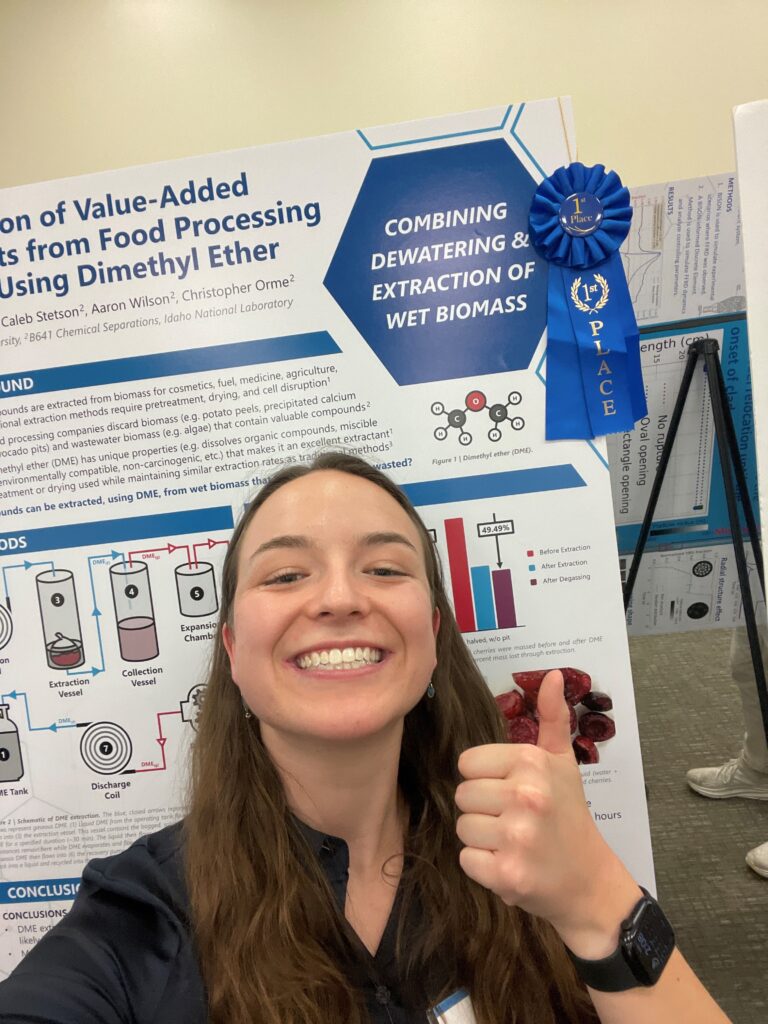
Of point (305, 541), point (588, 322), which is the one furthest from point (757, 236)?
point (305, 541)

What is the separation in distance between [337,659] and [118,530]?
710 mm

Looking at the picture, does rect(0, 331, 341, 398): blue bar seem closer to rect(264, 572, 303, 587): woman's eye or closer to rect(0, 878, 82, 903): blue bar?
rect(264, 572, 303, 587): woman's eye

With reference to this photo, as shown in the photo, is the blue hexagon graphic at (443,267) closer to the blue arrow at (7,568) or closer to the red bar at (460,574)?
the red bar at (460,574)

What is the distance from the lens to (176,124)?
2.47 m

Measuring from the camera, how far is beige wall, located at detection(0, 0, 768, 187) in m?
2.36

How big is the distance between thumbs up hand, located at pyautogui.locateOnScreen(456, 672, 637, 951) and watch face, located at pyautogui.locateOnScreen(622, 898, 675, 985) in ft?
0.11

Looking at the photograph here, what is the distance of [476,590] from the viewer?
4.43 ft

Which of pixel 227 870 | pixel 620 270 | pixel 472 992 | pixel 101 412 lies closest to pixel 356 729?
pixel 227 870

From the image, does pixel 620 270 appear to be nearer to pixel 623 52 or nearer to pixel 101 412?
pixel 101 412

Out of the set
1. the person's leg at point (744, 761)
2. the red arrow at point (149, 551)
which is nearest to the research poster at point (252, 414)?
the red arrow at point (149, 551)

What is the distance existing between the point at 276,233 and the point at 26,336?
596mm

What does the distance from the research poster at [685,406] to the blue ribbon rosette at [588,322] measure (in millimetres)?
476

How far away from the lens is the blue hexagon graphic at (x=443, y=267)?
50.7 inches

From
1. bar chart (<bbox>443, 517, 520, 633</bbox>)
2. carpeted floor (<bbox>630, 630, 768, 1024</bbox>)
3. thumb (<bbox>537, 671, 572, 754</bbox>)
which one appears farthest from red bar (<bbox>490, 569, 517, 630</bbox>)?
carpeted floor (<bbox>630, 630, 768, 1024</bbox>)
